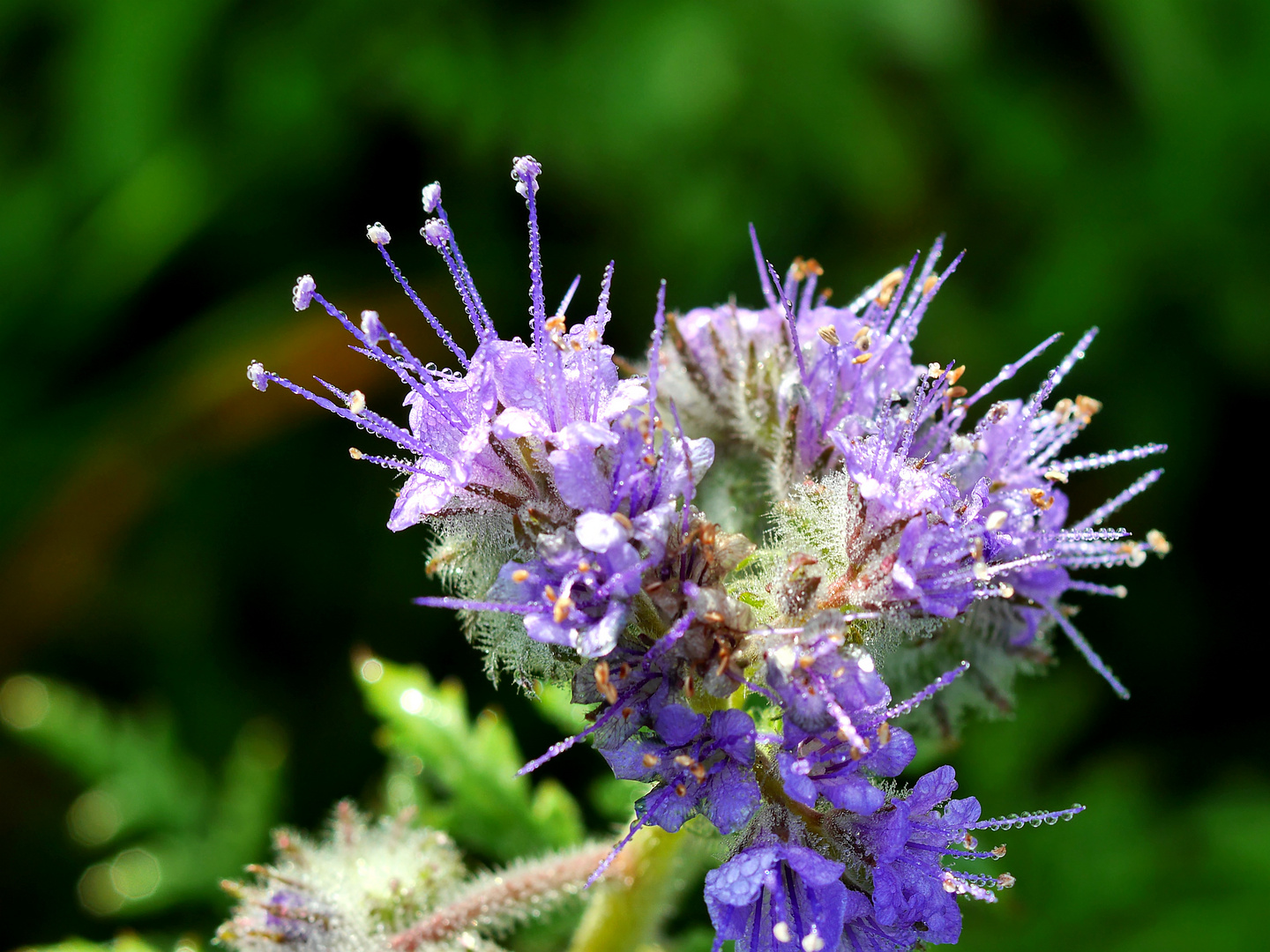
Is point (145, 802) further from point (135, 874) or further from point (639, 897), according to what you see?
point (639, 897)

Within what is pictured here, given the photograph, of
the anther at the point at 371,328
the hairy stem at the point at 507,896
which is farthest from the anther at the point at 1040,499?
the anther at the point at 371,328

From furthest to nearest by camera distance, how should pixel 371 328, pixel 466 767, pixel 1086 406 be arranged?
pixel 466 767
pixel 1086 406
pixel 371 328

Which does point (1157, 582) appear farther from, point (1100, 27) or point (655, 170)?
point (655, 170)

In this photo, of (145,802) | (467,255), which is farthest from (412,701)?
(467,255)

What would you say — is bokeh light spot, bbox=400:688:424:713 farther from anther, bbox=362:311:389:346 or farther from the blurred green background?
anther, bbox=362:311:389:346

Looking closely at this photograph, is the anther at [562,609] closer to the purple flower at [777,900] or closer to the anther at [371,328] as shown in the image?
the purple flower at [777,900]

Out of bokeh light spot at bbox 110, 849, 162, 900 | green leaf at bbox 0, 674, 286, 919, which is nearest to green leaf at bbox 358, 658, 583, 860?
green leaf at bbox 0, 674, 286, 919

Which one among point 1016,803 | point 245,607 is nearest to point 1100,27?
point 1016,803
